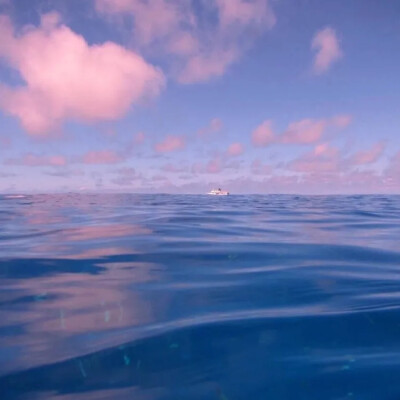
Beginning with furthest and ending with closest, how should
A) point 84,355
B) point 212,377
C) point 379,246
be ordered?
point 379,246 → point 84,355 → point 212,377

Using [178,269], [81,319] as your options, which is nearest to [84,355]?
[81,319]

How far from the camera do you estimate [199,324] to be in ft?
13.8

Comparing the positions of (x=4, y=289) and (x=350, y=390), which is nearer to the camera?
(x=350, y=390)

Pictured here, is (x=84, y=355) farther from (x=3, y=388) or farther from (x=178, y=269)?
(x=178, y=269)

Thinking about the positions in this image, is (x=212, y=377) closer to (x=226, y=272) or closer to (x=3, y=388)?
(x=3, y=388)

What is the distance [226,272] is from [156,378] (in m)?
3.51

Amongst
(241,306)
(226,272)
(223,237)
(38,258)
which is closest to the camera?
(241,306)

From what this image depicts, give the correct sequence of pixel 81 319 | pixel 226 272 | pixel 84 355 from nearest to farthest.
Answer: pixel 84 355, pixel 81 319, pixel 226 272

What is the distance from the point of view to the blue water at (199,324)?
3.06 meters

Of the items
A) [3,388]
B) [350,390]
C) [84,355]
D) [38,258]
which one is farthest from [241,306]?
[38,258]

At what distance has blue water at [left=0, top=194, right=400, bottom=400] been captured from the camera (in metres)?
3.06

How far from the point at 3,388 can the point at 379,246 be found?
31.1 ft

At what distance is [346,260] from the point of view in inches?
293

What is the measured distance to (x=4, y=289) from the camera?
5570 mm
